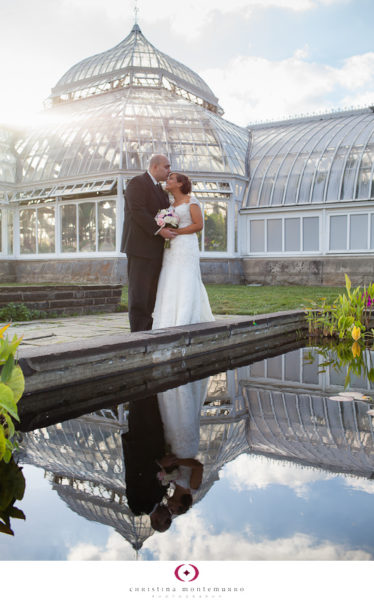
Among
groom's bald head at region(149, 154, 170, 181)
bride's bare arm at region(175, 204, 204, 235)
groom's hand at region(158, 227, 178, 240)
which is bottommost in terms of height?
groom's hand at region(158, 227, 178, 240)

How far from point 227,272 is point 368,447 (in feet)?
48.0

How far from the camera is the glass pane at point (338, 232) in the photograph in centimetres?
1650

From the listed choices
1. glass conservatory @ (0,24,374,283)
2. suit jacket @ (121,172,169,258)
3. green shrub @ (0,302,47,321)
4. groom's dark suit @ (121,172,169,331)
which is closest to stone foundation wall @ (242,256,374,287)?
glass conservatory @ (0,24,374,283)

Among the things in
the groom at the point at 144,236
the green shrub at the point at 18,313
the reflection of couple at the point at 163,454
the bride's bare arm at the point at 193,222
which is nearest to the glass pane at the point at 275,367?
the reflection of couple at the point at 163,454

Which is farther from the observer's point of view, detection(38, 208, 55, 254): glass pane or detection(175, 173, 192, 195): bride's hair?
detection(38, 208, 55, 254): glass pane

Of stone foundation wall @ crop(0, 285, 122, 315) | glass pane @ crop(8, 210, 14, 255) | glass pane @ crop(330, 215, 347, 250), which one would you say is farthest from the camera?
glass pane @ crop(8, 210, 14, 255)

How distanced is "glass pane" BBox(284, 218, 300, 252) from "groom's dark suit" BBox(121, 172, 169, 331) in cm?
1235

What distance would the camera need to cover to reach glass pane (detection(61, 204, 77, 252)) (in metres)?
17.6

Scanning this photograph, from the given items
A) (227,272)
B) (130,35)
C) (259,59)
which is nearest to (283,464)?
(259,59)

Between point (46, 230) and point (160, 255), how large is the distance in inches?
549

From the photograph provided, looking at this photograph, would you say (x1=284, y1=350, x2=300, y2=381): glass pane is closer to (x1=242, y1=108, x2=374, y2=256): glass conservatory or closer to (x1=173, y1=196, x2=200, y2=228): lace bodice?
(x1=173, y1=196, x2=200, y2=228): lace bodice

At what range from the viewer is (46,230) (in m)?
18.4

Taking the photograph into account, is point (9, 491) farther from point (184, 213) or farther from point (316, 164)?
point (316, 164)
